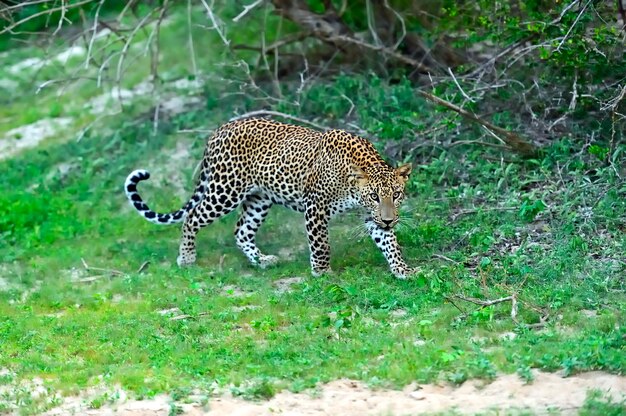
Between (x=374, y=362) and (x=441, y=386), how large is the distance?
2.38 ft

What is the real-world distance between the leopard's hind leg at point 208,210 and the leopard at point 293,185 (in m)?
0.01

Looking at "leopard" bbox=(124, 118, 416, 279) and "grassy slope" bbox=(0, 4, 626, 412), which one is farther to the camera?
"leopard" bbox=(124, 118, 416, 279)

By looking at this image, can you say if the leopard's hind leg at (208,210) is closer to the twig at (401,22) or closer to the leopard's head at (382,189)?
the leopard's head at (382,189)

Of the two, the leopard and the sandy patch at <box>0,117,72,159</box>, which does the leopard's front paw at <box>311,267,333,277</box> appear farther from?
the sandy patch at <box>0,117,72,159</box>

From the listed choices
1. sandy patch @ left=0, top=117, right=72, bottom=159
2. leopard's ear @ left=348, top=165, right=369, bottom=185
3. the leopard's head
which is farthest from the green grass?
sandy patch @ left=0, top=117, right=72, bottom=159

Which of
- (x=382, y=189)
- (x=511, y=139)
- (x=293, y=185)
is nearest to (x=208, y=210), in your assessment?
(x=293, y=185)

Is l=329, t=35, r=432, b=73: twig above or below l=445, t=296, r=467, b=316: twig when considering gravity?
above

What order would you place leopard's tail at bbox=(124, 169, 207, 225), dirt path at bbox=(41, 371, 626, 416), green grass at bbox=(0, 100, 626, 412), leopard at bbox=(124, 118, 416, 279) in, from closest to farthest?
1. dirt path at bbox=(41, 371, 626, 416)
2. green grass at bbox=(0, 100, 626, 412)
3. leopard at bbox=(124, 118, 416, 279)
4. leopard's tail at bbox=(124, 169, 207, 225)

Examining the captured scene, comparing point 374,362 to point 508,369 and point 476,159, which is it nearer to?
point 508,369

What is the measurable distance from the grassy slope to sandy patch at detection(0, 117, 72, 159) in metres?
1.83

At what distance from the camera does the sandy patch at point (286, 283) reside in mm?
11281

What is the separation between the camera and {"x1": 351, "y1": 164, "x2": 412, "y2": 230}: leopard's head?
11.1 m

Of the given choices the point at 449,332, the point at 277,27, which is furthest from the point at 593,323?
the point at 277,27

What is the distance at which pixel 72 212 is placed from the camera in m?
14.8
